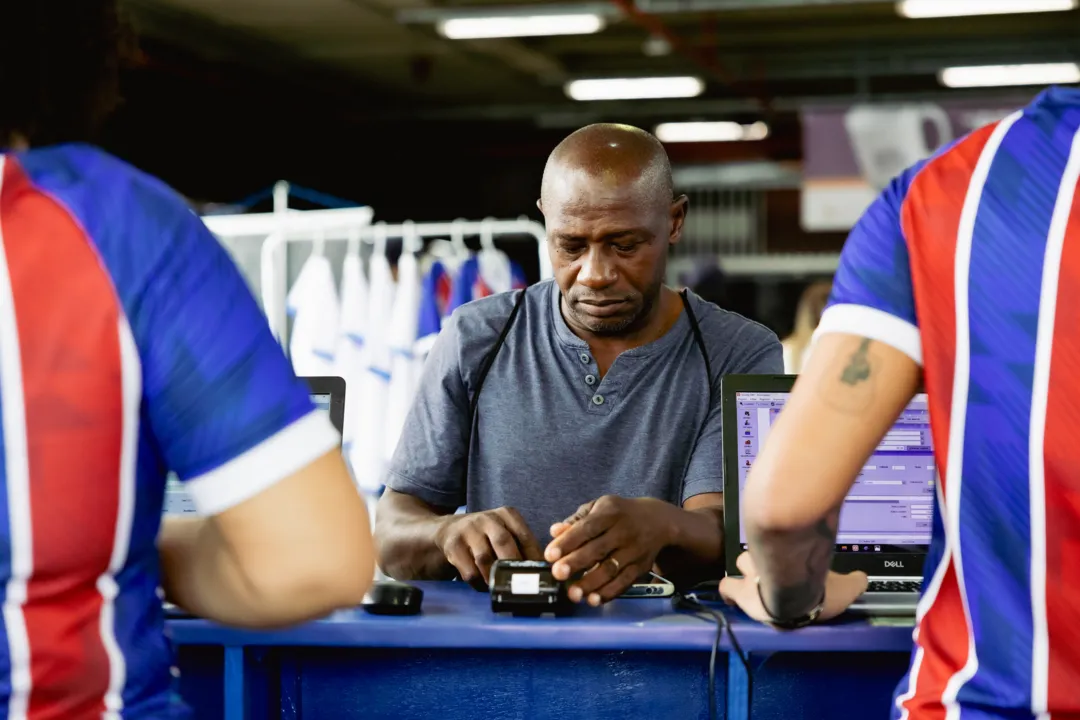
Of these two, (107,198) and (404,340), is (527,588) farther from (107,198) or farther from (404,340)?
(404,340)

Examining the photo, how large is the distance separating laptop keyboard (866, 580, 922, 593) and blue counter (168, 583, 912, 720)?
11cm

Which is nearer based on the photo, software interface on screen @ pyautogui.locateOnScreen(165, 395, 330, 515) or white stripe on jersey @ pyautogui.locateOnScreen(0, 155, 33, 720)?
white stripe on jersey @ pyautogui.locateOnScreen(0, 155, 33, 720)

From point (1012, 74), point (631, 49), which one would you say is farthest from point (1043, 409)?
point (1012, 74)

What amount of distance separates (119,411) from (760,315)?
1192 cm

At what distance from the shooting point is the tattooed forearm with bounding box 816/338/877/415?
3.82ft

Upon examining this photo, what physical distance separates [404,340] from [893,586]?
3355 mm

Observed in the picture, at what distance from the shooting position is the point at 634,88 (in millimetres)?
11719

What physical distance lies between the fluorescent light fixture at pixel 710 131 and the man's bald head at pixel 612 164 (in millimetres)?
11110

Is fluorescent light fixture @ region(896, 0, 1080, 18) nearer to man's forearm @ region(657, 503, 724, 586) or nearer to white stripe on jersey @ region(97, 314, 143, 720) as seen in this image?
man's forearm @ region(657, 503, 724, 586)

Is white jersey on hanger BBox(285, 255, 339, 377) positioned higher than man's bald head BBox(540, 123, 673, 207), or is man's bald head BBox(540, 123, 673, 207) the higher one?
man's bald head BBox(540, 123, 673, 207)

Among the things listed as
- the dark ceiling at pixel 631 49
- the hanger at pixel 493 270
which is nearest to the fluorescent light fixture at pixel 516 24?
the dark ceiling at pixel 631 49

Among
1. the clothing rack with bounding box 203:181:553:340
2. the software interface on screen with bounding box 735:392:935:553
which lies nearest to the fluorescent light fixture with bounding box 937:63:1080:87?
the clothing rack with bounding box 203:181:553:340

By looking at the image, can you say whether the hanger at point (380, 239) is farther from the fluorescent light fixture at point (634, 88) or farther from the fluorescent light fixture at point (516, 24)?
the fluorescent light fixture at point (634, 88)

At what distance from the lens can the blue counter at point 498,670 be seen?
1.91 m
